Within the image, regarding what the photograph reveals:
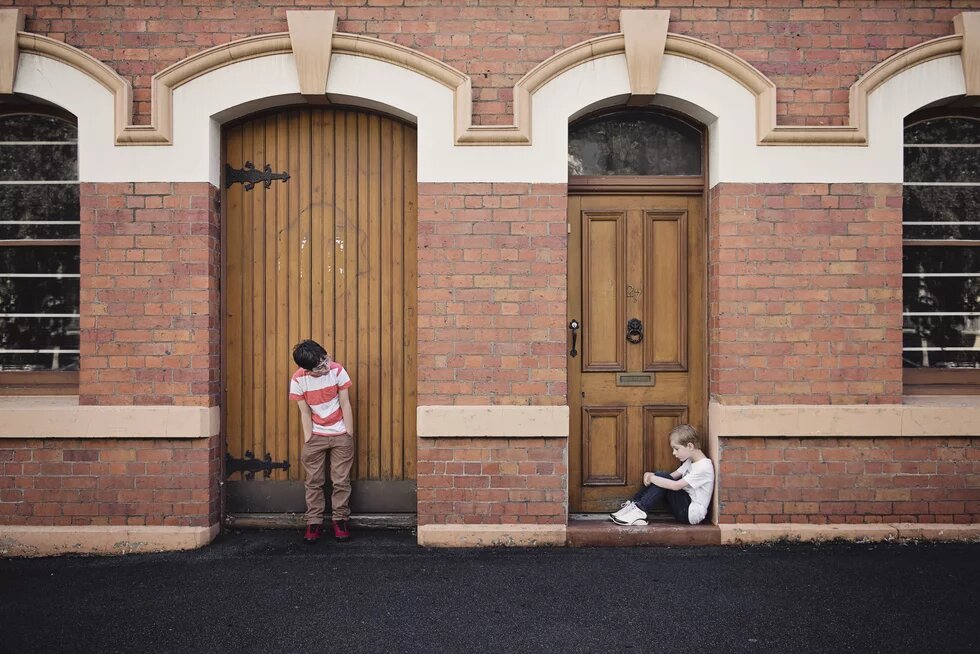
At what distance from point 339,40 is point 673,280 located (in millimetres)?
3116

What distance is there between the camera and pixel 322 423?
16.4 feet

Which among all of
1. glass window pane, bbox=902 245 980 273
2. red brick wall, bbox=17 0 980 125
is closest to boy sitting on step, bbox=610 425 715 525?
glass window pane, bbox=902 245 980 273


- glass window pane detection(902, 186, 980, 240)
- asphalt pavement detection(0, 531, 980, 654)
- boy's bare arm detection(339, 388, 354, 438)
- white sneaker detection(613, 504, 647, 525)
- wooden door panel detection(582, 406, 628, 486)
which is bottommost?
asphalt pavement detection(0, 531, 980, 654)

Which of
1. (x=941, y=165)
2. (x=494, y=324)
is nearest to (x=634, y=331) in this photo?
(x=494, y=324)

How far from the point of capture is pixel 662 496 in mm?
5164

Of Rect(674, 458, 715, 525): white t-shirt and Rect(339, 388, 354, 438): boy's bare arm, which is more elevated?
Rect(339, 388, 354, 438): boy's bare arm

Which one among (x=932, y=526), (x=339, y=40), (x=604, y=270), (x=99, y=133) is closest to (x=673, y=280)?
(x=604, y=270)

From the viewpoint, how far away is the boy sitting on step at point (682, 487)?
4.98 metres

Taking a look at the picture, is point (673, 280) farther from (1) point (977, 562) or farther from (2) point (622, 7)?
(1) point (977, 562)

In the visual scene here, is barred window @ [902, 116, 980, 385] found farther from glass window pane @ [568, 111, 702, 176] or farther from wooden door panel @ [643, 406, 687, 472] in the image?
wooden door panel @ [643, 406, 687, 472]

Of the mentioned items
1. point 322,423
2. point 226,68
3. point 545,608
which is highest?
point 226,68

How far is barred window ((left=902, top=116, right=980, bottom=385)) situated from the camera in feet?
17.3

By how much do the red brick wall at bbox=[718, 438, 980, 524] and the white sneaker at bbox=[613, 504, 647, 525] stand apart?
0.59 metres

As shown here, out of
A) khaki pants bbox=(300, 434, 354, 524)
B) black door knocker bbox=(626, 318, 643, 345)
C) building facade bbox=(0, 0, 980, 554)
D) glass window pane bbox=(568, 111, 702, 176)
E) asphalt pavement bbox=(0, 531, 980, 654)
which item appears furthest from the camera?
glass window pane bbox=(568, 111, 702, 176)
